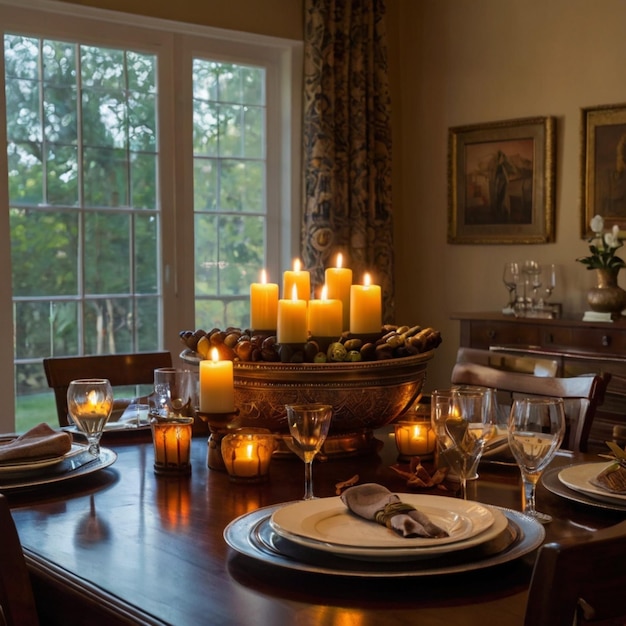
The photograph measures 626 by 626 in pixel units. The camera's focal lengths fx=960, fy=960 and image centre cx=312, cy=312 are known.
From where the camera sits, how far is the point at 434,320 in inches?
203

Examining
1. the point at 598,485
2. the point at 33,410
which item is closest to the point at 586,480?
the point at 598,485

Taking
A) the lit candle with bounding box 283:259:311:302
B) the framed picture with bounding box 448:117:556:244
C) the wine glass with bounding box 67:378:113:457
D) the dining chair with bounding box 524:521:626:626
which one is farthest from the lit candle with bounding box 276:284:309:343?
the framed picture with bounding box 448:117:556:244

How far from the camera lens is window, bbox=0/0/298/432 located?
163 inches

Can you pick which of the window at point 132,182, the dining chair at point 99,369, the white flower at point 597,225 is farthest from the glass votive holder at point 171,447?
the white flower at point 597,225

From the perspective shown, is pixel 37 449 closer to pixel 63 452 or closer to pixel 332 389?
pixel 63 452

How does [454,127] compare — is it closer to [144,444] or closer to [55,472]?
[144,444]

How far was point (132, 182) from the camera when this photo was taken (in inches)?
175

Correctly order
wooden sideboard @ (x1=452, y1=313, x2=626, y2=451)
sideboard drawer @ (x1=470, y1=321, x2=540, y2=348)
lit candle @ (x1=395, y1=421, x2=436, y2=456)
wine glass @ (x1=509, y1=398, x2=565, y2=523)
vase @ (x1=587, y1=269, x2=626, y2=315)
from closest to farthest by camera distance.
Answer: wine glass @ (x1=509, y1=398, x2=565, y2=523) → lit candle @ (x1=395, y1=421, x2=436, y2=456) → wooden sideboard @ (x1=452, y1=313, x2=626, y2=451) → vase @ (x1=587, y1=269, x2=626, y2=315) → sideboard drawer @ (x1=470, y1=321, x2=540, y2=348)

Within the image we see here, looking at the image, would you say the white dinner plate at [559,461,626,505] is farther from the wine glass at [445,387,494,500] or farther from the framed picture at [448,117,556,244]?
the framed picture at [448,117,556,244]

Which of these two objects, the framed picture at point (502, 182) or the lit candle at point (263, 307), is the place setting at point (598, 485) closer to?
the lit candle at point (263, 307)

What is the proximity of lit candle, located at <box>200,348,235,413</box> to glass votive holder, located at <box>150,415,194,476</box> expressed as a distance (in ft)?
0.21

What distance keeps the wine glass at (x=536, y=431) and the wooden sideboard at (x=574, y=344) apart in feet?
7.49

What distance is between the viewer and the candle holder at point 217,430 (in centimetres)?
179

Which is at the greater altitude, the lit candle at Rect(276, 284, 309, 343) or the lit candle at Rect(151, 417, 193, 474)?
the lit candle at Rect(276, 284, 309, 343)
